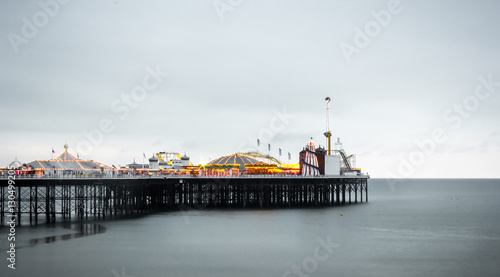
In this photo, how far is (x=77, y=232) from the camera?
5750cm

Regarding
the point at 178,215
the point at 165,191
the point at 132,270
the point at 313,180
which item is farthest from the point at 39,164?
the point at 132,270

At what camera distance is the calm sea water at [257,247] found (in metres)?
42.1

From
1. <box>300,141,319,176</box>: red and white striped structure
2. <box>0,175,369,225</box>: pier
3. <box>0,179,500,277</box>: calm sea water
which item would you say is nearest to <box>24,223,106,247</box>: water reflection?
<box>0,179,500,277</box>: calm sea water

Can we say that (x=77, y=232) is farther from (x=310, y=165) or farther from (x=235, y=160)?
(x=235, y=160)

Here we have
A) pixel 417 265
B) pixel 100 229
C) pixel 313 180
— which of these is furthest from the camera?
pixel 313 180

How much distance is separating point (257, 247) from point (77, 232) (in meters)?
20.2

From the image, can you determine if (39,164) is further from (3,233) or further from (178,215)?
(3,233)

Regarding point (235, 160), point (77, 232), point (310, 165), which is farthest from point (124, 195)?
point (235, 160)

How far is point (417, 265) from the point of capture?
4428 cm

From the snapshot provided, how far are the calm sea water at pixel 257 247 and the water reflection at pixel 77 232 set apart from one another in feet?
0.32

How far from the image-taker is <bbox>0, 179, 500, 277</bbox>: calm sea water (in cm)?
4212

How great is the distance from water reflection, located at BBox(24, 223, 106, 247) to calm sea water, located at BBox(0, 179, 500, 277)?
3.8 inches

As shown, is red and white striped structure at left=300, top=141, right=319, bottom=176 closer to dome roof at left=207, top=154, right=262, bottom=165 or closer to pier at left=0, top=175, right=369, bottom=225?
pier at left=0, top=175, right=369, bottom=225

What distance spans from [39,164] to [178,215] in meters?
33.7
